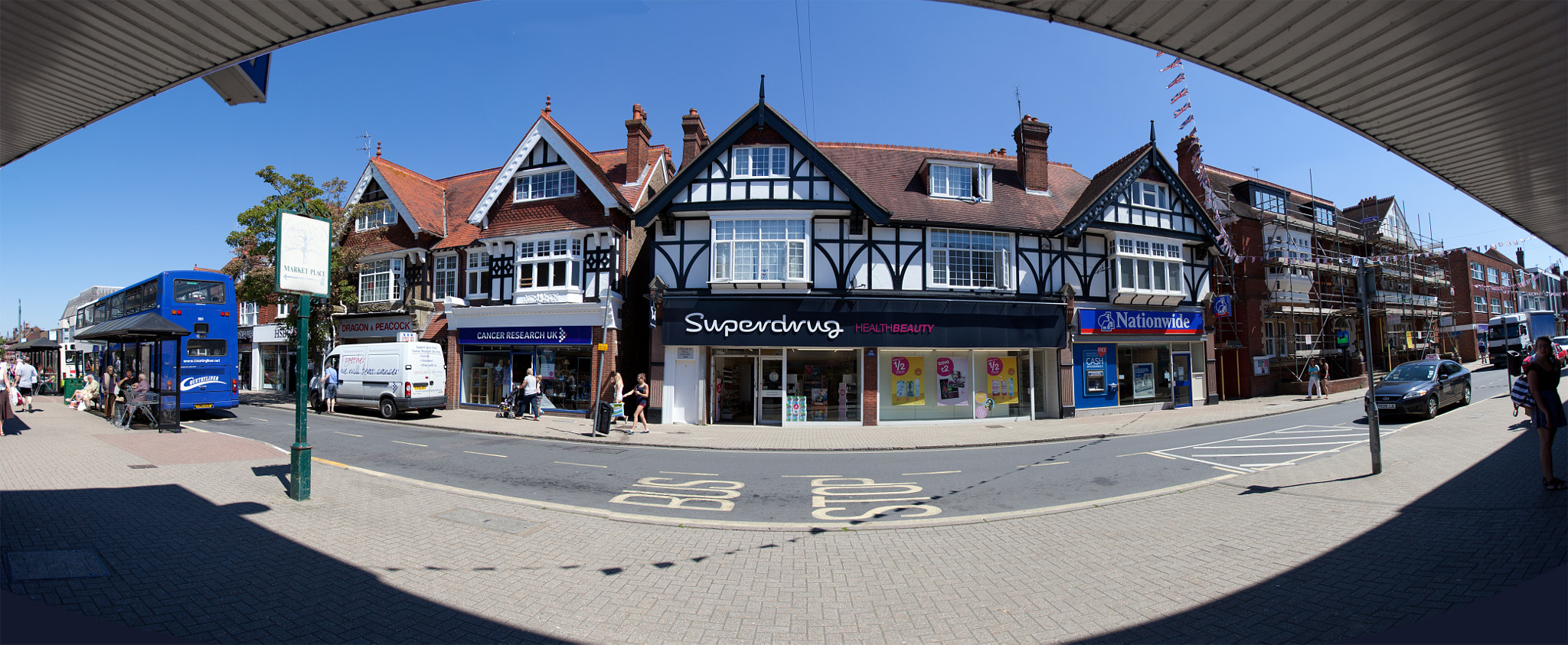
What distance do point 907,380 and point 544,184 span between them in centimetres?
1510

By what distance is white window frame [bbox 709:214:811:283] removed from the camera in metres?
17.4

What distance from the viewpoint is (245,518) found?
20.6 ft

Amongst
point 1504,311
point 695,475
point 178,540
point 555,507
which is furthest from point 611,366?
point 1504,311

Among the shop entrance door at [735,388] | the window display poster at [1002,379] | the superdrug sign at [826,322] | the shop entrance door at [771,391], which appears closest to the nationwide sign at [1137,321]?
the window display poster at [1002,379]

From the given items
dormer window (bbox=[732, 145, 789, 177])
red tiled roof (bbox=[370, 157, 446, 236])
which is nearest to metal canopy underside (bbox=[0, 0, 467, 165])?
dormer window (bbox=[732, 145, 789, 177])

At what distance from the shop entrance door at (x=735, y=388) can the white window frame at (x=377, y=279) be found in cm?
1502

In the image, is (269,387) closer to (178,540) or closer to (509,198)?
(509,198)

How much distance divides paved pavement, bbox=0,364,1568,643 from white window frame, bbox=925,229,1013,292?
10772 mm

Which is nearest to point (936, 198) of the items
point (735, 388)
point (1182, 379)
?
point (735, 388)

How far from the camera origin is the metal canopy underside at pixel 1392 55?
404cm

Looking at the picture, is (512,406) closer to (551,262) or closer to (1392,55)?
(551,262)

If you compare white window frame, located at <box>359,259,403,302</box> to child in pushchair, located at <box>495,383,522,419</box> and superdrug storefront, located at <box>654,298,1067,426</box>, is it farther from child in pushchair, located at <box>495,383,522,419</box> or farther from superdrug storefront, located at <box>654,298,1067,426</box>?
superdrug storefront, located at <box>654,298,1067,426</box>

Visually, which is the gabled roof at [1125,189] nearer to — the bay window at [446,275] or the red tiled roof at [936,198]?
the red tiled roof at [936,198]

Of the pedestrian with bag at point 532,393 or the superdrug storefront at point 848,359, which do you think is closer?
the superdrug storefront at point 848,359
